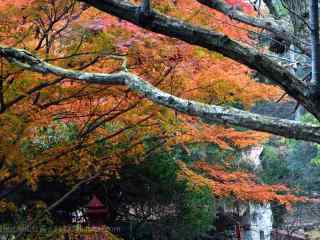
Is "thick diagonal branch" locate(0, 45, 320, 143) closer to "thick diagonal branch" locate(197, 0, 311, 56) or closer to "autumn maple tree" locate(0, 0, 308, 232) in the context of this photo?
"thick diagonal branch" locate(197, 0, 311, 56)

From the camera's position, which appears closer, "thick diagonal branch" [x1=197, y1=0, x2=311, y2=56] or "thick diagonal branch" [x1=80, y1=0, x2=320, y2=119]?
"thick diagonal branch" [x1=80, y1=0, x2=320, y2=119]

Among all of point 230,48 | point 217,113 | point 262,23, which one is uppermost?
point 262,23

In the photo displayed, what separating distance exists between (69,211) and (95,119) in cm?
394

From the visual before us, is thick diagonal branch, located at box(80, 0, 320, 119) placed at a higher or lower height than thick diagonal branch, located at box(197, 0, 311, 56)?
lower

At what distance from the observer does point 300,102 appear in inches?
90.0

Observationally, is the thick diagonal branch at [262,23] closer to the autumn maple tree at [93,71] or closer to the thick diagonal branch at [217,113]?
the thick diagonal branch at [217,113]

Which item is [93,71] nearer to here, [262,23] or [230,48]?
[262,23]

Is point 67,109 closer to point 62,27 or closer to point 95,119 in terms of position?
point 95,119

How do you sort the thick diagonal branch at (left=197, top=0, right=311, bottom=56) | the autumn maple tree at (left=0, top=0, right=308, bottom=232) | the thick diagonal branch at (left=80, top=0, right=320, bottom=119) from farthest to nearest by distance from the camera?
the autumn maple tree at (left=0, top=0, right=308, bottom=232) → the thick diagonal branch at (left=197, top=0, right=311, bottom=56) → the thick diagonal branch at (left=80, top=0, right=320, bottom=119)

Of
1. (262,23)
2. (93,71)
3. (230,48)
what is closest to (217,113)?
(230,48)

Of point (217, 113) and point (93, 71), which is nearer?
point (217, 113)

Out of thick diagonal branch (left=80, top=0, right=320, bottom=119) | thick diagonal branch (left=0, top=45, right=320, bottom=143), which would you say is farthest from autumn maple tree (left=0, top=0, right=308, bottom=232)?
thick diagonal branch (left=80, top=0, right=320, bottom=119)

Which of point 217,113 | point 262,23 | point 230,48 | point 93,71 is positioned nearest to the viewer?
point 230,48

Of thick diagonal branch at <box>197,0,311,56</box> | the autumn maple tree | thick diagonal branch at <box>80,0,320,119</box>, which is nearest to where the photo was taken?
thick diagonal branch at <box>80,0,320,119</box>
